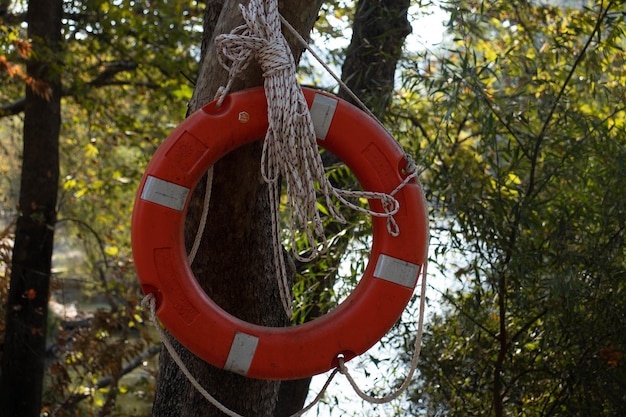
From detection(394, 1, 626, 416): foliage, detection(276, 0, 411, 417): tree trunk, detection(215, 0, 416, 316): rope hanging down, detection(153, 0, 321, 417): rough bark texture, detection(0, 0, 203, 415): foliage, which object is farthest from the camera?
detection(0, 0, 203, 415): foliage

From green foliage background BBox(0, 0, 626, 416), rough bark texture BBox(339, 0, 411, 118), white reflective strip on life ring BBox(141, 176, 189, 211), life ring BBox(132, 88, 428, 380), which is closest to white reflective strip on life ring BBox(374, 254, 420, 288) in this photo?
life ring BBox(132, 88, 428, 380)

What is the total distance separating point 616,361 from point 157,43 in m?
3.53

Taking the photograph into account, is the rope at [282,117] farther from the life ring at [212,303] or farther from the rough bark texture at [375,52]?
the rough bark texture at [375,52]

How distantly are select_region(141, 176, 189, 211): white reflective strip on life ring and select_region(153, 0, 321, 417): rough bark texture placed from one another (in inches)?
5.8

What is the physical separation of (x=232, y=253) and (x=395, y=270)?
0.39 metres

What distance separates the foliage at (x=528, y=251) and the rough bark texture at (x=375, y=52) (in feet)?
0.37

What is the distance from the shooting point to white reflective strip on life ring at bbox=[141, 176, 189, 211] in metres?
1.62

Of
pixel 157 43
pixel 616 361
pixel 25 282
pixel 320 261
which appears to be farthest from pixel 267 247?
pixel 157 43

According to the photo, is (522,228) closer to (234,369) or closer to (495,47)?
(234,369)

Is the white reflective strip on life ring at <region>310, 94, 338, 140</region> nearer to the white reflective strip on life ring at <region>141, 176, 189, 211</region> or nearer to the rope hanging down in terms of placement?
the rope hanging down

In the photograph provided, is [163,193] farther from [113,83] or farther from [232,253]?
[113,83]

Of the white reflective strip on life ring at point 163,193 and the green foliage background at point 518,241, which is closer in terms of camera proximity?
the white reflective strip on life ring at point 163,193

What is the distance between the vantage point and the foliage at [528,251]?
263 cm

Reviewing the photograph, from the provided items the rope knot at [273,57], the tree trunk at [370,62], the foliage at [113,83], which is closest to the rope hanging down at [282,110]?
the rope knot at [273,57]
